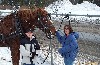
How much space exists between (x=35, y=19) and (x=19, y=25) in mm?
384

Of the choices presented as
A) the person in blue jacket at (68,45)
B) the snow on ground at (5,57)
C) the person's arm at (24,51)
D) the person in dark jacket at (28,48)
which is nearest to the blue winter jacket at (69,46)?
the person in blue jacket at (68,45)

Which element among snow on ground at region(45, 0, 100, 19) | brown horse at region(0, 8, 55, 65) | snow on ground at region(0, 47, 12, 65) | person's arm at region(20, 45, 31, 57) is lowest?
snow on ground at region(0, 47, 12, 65)

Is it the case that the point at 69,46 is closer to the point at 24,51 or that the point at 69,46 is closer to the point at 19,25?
the point at 24,51

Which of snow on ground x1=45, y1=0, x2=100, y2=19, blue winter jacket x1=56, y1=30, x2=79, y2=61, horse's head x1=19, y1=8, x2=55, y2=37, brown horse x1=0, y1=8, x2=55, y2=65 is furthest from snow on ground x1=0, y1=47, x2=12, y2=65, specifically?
snow on ground x1=45, y1=0, x2=100, y2=19

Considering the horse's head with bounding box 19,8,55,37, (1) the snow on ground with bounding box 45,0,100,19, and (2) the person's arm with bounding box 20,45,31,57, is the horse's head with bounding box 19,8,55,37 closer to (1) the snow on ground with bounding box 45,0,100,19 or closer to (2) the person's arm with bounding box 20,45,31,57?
(2) the person's arm with bounding box 20,45,31,57

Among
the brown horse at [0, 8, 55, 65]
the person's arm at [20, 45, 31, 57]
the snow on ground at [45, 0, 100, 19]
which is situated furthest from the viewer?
the snow on ground at [45, 0, 100, 19]

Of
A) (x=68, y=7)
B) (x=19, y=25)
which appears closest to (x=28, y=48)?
(x=19, y=25)

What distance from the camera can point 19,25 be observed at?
6.89m

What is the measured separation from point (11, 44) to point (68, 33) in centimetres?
134

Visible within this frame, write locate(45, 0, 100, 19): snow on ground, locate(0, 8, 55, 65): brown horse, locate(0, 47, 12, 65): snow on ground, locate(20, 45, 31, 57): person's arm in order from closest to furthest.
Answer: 1. locate(20, 45, 31, 57): person's arm
2. locate(0, 8, 55, 65): brown horse
3. locate(0, 47, 12, 65): snow on ground
4. locate(45, 0, 100, 19): snow on ground

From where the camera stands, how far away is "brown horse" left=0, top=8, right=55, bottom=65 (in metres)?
6.87

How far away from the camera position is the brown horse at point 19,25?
6.87m

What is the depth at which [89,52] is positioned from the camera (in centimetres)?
1198

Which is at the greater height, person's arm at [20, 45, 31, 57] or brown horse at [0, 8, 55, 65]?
brown horse at [0, 8, 55, 65]
